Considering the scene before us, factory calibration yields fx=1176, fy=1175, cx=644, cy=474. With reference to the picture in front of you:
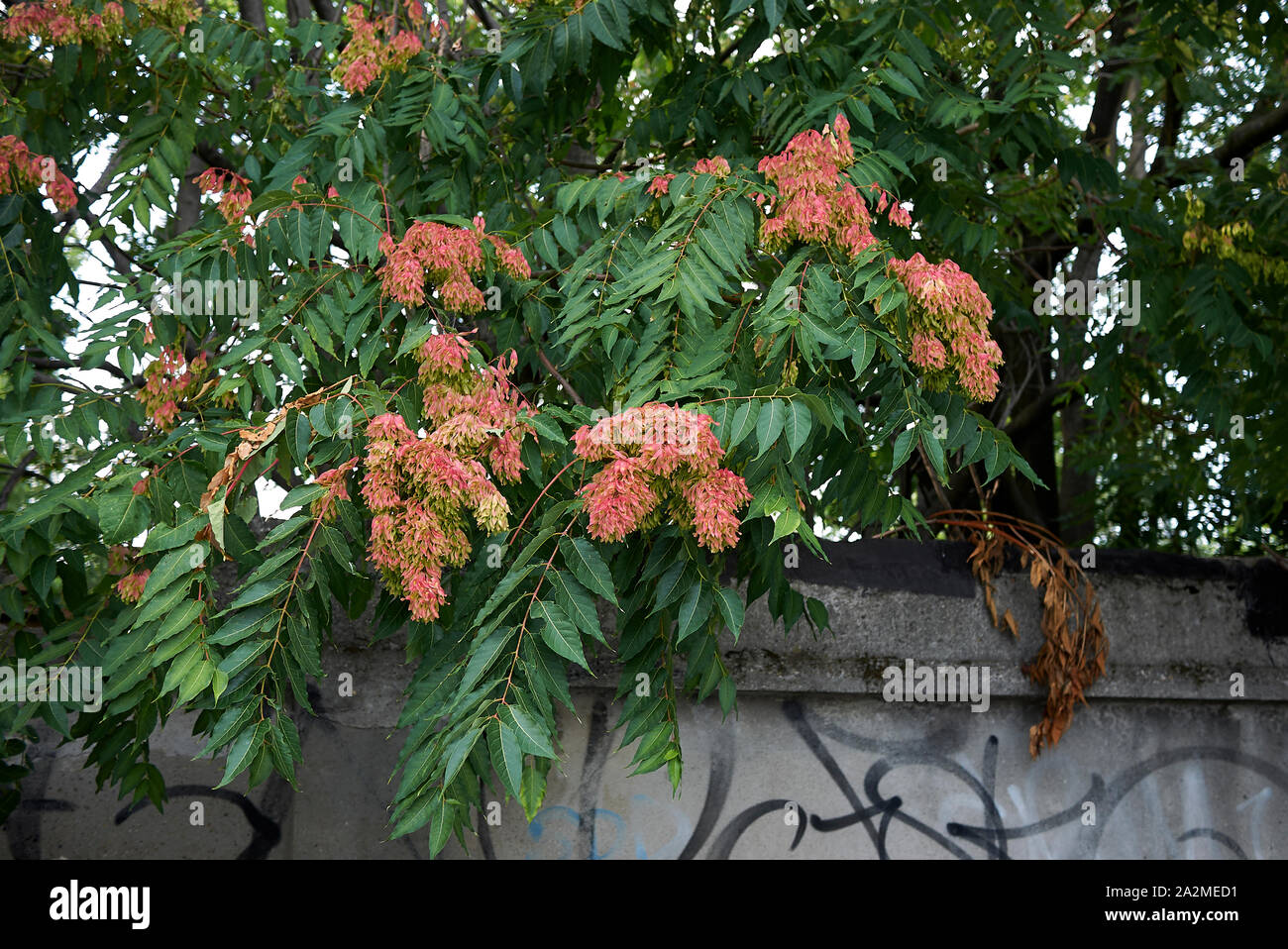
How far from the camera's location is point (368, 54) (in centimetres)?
374

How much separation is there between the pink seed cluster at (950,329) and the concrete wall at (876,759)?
6.00ft

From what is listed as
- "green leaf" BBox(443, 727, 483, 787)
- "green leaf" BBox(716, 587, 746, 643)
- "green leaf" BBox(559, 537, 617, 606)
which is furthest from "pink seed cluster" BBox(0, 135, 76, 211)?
"green leaf" BBox(716, 587, 746, 643)

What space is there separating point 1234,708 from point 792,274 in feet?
10.2

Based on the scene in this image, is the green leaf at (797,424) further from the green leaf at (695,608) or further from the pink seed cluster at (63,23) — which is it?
the pink seed cluster at (63,23)

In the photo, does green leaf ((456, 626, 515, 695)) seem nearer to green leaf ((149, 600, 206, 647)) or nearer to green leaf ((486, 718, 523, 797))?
green leaf ((486, 718, 523, 797))

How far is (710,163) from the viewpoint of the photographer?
318 cm

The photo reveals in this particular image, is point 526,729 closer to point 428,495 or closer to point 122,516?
point 428,495

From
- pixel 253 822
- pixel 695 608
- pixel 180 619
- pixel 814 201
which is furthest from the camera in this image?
pixel 253 822

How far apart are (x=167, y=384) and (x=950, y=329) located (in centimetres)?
215

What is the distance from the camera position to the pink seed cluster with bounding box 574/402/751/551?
239 cm

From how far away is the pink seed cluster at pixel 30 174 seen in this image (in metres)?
3.51

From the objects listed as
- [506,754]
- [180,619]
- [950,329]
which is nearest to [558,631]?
[506,754]

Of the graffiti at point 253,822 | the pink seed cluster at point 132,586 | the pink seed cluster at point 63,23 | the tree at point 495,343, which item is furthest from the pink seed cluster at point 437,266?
the graffiti at point 253,822

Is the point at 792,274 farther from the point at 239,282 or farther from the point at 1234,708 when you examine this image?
the point at 1234,708
